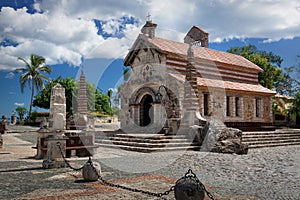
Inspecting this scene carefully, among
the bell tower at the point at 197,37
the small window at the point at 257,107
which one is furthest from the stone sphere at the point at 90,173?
the bell tower at the point at 197,37

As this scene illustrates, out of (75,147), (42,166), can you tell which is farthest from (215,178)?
(75,147)

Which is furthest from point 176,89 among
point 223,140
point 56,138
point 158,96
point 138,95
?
point 56,138

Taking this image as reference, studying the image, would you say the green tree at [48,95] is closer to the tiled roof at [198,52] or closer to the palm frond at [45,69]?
the palm frond at [45,69]

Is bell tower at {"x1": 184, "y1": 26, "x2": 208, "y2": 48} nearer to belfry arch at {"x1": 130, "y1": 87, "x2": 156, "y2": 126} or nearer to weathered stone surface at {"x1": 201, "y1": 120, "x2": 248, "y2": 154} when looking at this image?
belfry arch at {"x1": 130, "y1": 87, "x2": 156, "y2": 126}

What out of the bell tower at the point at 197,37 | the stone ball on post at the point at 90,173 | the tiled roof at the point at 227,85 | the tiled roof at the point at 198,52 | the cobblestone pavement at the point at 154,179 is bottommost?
the cobblestone pavement at the point at 154,179

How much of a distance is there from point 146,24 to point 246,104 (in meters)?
10.9

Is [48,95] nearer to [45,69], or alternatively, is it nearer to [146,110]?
[45,69]

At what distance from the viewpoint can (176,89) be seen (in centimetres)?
1948

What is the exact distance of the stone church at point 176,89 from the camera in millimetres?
20031

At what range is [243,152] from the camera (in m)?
12.4

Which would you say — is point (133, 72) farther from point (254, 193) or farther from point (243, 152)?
point (254, 193)

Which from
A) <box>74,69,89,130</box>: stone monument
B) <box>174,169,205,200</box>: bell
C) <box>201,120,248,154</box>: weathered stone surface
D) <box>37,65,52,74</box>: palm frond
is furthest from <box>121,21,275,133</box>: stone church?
<box>37,65,52,74</box>: palm frond

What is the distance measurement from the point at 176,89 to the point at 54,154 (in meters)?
12.2

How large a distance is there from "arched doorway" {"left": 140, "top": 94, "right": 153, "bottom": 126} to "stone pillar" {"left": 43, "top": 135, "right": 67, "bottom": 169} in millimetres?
13331
